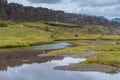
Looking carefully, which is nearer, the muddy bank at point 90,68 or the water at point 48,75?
the water at point 48,75

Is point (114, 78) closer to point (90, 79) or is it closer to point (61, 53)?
point (90, 79)

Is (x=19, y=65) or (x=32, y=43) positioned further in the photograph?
A: (x=32, y=43)

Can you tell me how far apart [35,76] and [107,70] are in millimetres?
13388

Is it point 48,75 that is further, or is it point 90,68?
point 90,68

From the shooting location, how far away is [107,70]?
2195 inches

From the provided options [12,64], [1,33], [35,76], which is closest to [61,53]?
[12,64]

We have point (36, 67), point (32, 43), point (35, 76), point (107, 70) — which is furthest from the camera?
point (32, 43)

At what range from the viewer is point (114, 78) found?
4906 centimetres

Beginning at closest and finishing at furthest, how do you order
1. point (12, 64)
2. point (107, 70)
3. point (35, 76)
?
point (35, 76) < point (107, 70) < point (12, 64)

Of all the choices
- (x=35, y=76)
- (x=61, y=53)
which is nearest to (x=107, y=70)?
(x=35, y=76)

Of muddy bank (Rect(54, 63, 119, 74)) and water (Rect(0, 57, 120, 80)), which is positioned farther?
muddy bank (Rect(54, 63, 119, 74))

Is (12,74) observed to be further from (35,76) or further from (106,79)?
(106,79)

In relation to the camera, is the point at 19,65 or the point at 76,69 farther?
the point at 19,65

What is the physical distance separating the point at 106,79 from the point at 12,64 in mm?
27301
